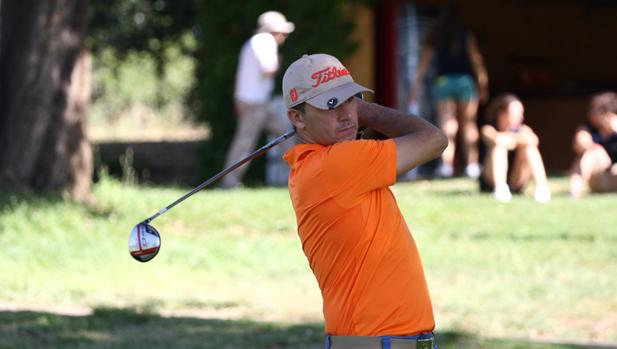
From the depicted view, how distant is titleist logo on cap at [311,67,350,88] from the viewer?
4.11m

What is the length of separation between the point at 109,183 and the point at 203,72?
416 centimetres

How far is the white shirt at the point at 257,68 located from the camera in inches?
530

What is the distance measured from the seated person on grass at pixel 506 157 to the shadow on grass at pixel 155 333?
4885mm

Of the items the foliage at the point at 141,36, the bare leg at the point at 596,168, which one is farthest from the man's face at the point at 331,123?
the foliage at the point at 141,36

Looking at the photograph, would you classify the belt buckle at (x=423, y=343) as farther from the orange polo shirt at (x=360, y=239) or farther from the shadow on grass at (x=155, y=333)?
the shadow on grass at (x=155, y=333)

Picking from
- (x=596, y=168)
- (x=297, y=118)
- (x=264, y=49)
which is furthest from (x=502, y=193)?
(x=297, y=118)

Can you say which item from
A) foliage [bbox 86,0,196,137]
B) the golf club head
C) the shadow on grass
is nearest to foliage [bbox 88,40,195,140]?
foliage [bbox 86,0,196,137]

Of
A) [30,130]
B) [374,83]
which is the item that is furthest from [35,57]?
[374,83]

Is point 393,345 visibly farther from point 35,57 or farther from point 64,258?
point 35,57

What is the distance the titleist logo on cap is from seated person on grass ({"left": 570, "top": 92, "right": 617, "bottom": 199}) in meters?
8.80

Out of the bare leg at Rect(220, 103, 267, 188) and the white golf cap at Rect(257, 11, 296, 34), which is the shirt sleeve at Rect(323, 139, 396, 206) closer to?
the white golf cap at Rect(257, 11, 296, 34)

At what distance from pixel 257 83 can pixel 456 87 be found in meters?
2.78

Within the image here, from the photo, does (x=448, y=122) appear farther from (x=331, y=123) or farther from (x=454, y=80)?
(x=331, y=123)

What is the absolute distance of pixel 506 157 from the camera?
42.3 ft
